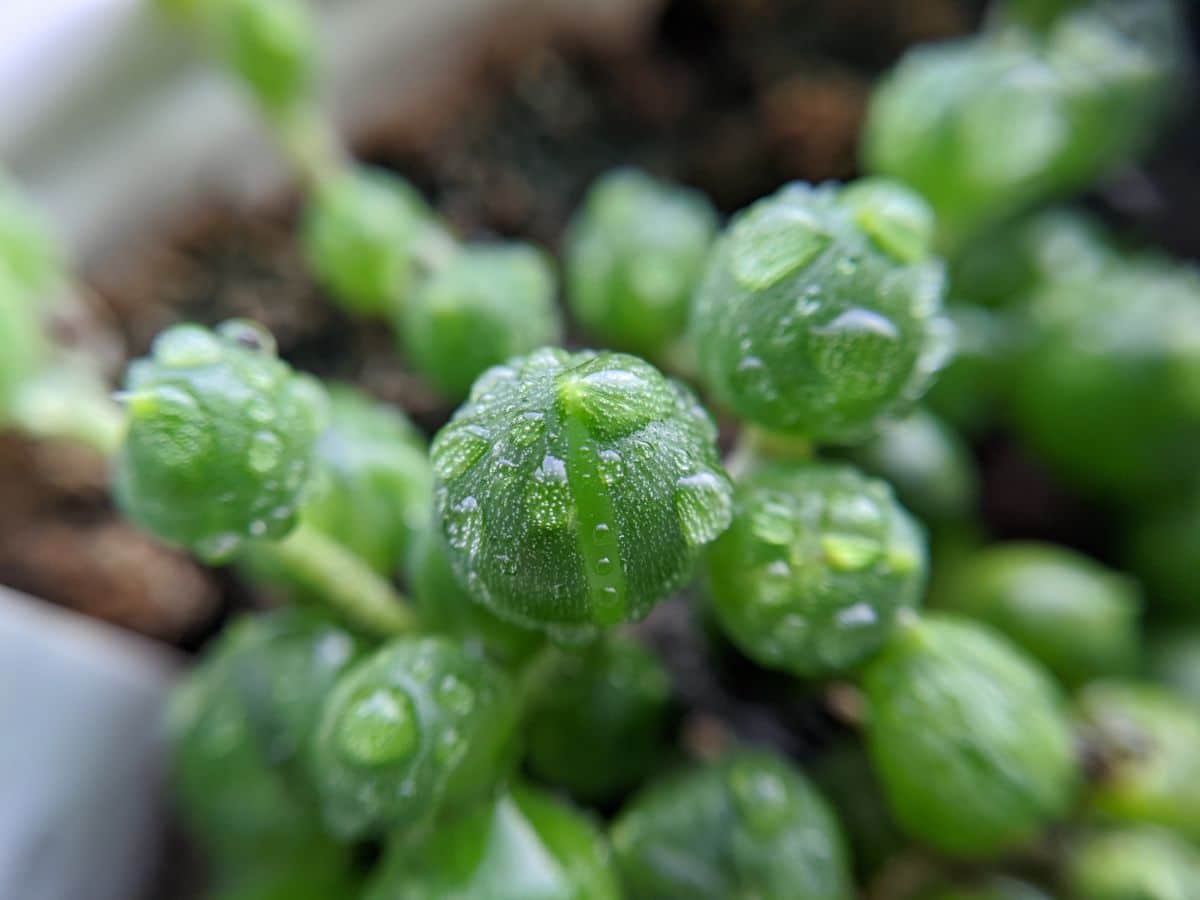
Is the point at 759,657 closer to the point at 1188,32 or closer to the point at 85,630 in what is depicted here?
the point at 85,630

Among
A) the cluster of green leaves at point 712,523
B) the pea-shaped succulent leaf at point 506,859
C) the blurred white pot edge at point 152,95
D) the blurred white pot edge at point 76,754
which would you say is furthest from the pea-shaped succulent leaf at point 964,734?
the blurred white pot edge at point 152,95

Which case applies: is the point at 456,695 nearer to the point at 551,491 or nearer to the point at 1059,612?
the point at 551,491

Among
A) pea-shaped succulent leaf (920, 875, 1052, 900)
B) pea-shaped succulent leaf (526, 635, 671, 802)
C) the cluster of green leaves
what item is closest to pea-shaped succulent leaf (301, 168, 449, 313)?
the cluster of green leaves

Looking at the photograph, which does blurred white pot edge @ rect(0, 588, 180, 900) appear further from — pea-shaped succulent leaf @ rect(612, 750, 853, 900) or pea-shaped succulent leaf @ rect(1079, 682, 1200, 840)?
pea-shaped succulent leaf @ rect(1079, 682, 1200, 840)

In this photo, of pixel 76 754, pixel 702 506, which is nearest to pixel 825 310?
pixel 702 506

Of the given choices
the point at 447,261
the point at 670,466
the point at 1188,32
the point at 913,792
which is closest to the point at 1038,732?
the point at 913,792

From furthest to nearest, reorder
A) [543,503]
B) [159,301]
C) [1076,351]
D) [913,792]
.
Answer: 1. [159,301]
2. [1076,351]
3. [913,792]
4. [543,503]

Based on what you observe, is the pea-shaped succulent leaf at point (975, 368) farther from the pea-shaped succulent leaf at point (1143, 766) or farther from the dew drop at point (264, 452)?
the dew drop at point (264, 452)
